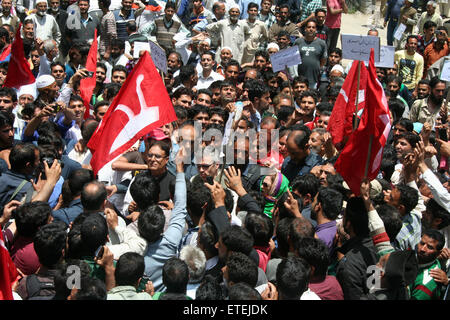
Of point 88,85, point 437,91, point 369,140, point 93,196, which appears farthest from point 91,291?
point 437,91

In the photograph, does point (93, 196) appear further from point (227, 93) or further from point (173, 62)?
point (173, 62)

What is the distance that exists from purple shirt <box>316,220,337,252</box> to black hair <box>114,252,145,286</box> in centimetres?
161

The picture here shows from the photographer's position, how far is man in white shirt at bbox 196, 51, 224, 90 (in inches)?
382

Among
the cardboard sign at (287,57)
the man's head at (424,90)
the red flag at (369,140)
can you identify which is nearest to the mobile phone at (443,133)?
the man's head at (424,90)

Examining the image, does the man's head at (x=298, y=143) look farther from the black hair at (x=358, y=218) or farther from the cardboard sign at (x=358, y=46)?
the black hair at (x=358, y=218)

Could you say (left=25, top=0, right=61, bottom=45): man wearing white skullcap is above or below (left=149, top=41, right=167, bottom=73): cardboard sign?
below

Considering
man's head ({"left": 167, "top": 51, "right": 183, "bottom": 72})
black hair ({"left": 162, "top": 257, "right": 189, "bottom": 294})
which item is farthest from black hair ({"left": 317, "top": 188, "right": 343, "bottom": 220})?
man's head ({"left": 167, "top": 51, "right": 183, "bottom": 72})

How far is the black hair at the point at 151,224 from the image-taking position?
431cm

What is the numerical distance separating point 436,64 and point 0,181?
29.3ft

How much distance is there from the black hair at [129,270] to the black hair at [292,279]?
96cm

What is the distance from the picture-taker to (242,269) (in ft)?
12.4

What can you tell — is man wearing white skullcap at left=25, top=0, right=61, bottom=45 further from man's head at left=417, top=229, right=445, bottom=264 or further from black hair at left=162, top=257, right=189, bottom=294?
man's head at left=417, top=229, right=445, bottom=264

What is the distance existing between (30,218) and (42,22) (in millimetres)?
8310

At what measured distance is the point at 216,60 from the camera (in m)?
11.7
